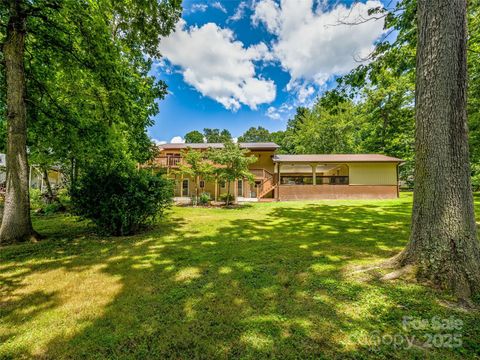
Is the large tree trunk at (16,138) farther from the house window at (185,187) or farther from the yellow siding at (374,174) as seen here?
the yellow siding at (374,174)

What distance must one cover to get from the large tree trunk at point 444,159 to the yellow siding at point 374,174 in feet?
56.8

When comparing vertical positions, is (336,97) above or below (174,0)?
below

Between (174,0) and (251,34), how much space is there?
28.4 feet

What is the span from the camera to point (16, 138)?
17.4 feet

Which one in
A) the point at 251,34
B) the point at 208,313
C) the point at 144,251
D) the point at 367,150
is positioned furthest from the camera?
the point at 367,150

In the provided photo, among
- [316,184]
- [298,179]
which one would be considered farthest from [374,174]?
[298,179]

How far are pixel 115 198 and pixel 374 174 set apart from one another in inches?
781

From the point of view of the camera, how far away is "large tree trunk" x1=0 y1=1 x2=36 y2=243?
522cm

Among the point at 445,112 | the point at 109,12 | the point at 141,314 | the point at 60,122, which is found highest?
the point at 109,12

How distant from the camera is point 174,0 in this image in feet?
21.0

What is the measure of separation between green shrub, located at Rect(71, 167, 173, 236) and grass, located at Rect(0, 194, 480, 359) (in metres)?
1.17

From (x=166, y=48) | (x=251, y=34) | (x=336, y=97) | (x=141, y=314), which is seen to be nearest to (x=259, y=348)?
(x=141, y=314)

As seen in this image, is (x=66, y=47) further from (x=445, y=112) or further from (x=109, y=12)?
(x=445, y=112)

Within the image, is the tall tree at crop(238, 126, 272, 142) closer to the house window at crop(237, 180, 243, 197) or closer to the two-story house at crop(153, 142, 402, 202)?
the two-story house at crop(153, 142, 402, 202)
